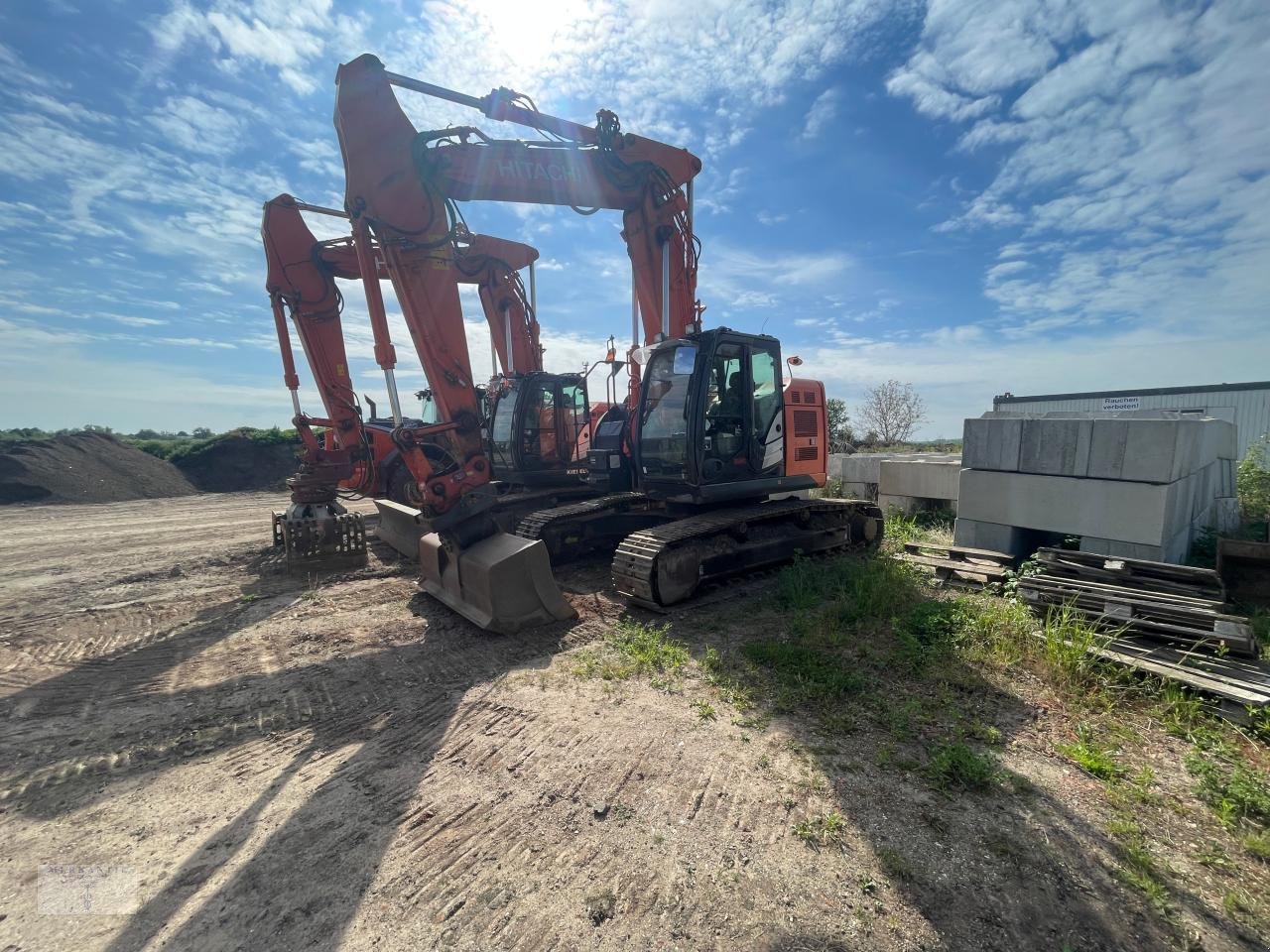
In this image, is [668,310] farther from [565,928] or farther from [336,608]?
[565,928]

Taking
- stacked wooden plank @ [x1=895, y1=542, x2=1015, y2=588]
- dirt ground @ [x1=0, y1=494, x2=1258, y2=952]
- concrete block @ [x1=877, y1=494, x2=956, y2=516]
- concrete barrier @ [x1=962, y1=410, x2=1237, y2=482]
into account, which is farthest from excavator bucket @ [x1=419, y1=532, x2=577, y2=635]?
concrete block @ [x1=877, y1=494, x2=956, y2=516]

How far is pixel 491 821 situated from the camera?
8.49 feet

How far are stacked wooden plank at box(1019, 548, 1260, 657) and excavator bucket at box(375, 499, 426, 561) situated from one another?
6760 mm

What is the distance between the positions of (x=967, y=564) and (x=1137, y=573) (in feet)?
4.74

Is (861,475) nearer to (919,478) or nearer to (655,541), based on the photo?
(919,478)

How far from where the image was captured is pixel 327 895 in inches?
86.5

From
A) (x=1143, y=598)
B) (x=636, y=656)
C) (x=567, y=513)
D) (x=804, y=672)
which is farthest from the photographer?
(x=567, y=513)

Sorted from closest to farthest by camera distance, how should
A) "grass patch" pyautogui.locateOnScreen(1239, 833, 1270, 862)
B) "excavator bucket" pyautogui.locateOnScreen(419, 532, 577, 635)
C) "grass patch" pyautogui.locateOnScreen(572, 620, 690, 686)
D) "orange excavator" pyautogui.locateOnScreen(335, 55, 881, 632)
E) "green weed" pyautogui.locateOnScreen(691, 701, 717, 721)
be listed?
"grass patch" pyautogui.locateOnScreen(1239, 833, 1270, 862)
"green weed" pyautogui.locateOnScreen(691, 701, 717, 721)
"grass patch" pyautogui.locateOnScreen(572, 620, 690, 686)
"excavator bucket" pyautogui.locateOnScreen(419, 532, 577, 635)
"orange excavator" pyautogui.locateOnScreen(335, 55, 881, 632)

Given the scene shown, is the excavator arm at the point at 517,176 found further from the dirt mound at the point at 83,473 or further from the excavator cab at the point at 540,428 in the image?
the dirt mound at the point at 83,473

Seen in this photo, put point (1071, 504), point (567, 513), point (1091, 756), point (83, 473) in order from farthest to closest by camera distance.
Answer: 1. point (83, 473)
2. point (567, 513)
3. point (1071, 504)
4. point (1091, 756)

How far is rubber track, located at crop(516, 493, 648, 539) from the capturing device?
22.3 ft

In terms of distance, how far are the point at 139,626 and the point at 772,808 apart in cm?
602

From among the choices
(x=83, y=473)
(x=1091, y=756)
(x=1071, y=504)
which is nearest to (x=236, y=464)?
(x=83, y=473)

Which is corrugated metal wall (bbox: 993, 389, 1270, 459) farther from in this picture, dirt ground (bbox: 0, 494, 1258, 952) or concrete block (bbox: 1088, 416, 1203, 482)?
dirt ground (bbox: 0, 494, 1258, 952)
